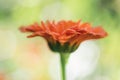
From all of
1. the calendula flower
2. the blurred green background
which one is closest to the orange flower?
the calendula flower

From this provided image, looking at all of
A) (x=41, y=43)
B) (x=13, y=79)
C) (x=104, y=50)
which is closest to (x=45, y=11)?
(x=41, y=43)

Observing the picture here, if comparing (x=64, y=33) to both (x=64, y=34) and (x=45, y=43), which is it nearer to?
(x=64, y=34)

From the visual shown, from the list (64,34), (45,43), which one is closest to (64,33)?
(64,34)

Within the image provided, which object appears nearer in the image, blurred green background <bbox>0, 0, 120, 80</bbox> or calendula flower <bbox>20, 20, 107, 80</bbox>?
calendula flower <bbox>20, 20, 107, 80</bbox>

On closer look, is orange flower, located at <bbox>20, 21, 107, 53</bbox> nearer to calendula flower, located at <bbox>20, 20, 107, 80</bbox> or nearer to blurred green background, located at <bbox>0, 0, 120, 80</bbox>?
calendula flower, located at <bbox>20, 20, 107, 80</bbox>

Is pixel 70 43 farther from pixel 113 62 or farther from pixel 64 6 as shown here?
pixel 64 6

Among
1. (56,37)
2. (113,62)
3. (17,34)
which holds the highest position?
(17,34)
